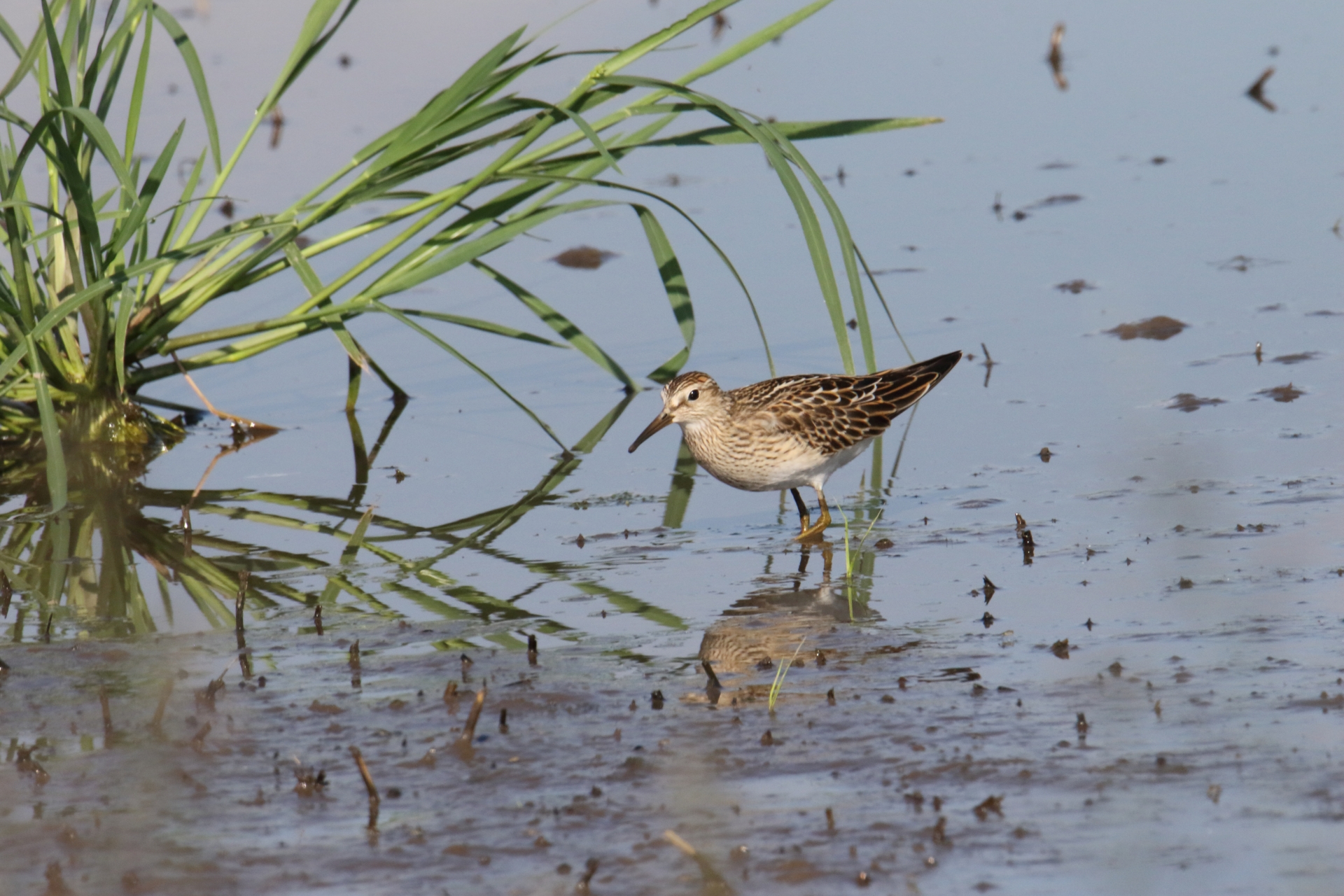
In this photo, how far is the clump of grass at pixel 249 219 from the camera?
6414mm

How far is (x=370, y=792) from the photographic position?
4.00 metres

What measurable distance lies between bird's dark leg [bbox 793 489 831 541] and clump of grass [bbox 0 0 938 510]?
0.61 meters

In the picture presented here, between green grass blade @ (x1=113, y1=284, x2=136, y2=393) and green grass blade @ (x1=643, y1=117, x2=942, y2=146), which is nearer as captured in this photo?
green grass blade @ (x1=643, y1=117, x2=942, y2=146)

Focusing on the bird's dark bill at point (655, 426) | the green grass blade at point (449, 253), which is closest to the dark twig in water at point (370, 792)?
the bird's dark bill at point (655, 426)

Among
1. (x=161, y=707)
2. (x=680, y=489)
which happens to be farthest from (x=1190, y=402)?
(x=161, y=707)

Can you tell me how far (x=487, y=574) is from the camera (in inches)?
243

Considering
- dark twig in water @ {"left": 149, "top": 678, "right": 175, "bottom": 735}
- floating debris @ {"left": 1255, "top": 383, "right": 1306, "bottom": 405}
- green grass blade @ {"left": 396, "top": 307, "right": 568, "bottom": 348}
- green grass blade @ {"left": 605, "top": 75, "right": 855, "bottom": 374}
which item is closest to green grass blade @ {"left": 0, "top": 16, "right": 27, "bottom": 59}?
green grass blade @ {"left": 396, "top": 307, "right": 568, "bottom": 348}

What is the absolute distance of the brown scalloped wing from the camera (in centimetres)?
677

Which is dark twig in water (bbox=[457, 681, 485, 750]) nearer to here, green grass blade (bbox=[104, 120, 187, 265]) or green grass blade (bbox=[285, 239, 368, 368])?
green grass blade (bbox=[104, 120, 187, 265])

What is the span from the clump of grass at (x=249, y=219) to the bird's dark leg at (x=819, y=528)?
0.61 m

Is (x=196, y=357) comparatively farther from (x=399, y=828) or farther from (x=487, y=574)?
(x=399, y=828)

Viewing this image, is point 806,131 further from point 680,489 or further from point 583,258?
point 583,258

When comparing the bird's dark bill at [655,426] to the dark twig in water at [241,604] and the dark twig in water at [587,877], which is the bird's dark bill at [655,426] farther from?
the dark twig in water at [587,877]

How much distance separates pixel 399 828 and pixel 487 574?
228 cm
